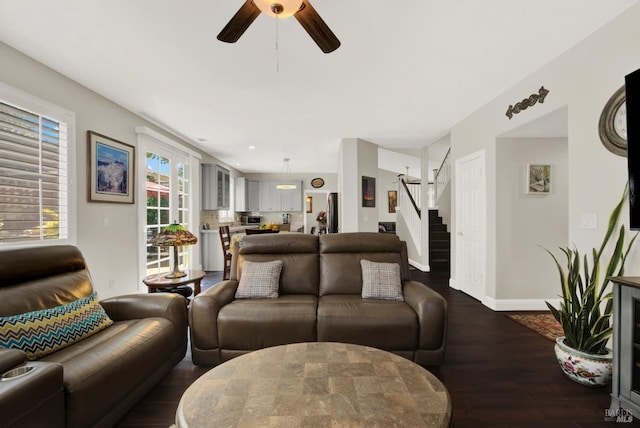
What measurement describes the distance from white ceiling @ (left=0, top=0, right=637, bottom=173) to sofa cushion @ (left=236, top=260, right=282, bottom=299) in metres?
1.88

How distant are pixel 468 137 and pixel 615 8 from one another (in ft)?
7.09

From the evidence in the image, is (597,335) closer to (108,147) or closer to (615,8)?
(615,8)

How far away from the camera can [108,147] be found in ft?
11.2

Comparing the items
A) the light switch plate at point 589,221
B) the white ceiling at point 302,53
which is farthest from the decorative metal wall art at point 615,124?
the white ceiling at point 302,53

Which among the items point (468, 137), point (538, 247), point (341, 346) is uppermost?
point (468, 137)

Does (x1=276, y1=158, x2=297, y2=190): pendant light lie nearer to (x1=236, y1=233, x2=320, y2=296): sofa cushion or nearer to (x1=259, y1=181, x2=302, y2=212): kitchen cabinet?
(x1=259, y1=181, x2=302, y2=212): kitchen cabinet

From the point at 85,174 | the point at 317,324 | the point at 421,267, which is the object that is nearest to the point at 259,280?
the point at 317,324

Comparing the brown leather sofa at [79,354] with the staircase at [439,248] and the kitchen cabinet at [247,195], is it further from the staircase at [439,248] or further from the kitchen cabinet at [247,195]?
the kitchen cabinet at [247,195]

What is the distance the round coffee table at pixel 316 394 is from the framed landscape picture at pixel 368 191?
13.6 feet

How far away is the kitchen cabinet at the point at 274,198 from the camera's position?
29.4 ft

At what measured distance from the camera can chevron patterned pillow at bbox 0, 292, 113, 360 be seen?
1467 mm

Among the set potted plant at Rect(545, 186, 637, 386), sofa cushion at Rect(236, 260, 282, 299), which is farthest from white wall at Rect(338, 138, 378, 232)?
potted plant at Rect(545, 186, 637, 386)

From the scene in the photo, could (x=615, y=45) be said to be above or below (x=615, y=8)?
below

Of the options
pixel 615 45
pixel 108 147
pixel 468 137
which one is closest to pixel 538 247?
pixel 468 137
